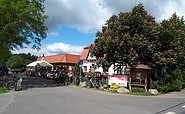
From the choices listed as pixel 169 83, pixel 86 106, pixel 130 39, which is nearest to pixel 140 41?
pixel 130 39

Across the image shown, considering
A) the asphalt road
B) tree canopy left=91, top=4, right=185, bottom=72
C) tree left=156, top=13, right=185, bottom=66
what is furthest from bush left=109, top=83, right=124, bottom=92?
the asphalt road

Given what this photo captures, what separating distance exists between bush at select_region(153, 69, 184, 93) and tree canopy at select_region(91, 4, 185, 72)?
1826mm

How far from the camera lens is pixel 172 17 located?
2392 cm

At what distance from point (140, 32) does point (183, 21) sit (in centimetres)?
1475

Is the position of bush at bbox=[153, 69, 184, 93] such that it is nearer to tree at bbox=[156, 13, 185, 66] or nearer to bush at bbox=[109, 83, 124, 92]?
tree at bbox=[156, 13, 185, 66]

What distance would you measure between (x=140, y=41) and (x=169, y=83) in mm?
5236

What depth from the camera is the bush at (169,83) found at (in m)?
13.9

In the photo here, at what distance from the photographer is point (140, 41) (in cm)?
1274

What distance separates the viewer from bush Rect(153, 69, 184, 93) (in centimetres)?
1387

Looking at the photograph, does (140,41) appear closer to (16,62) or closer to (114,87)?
(114,87)

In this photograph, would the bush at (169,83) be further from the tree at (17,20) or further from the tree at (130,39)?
the tree at (17,20)

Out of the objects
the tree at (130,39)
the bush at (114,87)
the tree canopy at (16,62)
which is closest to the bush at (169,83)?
the tree at (130,39)

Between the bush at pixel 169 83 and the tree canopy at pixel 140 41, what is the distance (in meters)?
1.83

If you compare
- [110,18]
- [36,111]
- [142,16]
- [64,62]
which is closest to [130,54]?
[142,16]
